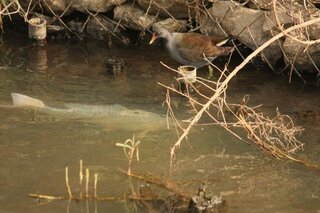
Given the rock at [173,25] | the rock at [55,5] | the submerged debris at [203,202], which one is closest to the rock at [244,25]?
the rock at [173,25]

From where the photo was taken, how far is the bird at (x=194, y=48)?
721 centimetres

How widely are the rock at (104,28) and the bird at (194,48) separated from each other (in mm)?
1399

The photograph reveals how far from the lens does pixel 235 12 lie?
7.89 metres

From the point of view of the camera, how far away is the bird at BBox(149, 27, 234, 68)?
23.6 feet

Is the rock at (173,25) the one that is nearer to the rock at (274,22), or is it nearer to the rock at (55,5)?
the rock at (274,22)

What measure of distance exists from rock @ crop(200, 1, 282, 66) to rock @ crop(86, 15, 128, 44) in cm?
130

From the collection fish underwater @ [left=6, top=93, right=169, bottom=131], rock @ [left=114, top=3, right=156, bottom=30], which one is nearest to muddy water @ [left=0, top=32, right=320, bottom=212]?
fish underwater @ [left=6, top=93, right=169, bottom=131]

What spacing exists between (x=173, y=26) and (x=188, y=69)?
135 centimetres

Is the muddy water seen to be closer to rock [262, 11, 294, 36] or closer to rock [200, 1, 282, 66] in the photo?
rock [200, 1, 282, 66]

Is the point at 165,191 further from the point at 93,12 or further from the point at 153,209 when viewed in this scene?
the point at 93,12

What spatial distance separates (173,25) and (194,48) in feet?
3.97

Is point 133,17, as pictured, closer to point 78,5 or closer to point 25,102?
point 78,5

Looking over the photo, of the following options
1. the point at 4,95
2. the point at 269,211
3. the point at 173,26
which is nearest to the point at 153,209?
the point at 269,211

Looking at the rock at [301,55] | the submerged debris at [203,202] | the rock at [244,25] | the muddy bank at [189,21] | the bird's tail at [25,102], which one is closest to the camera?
the submerged debris at [203,202]
